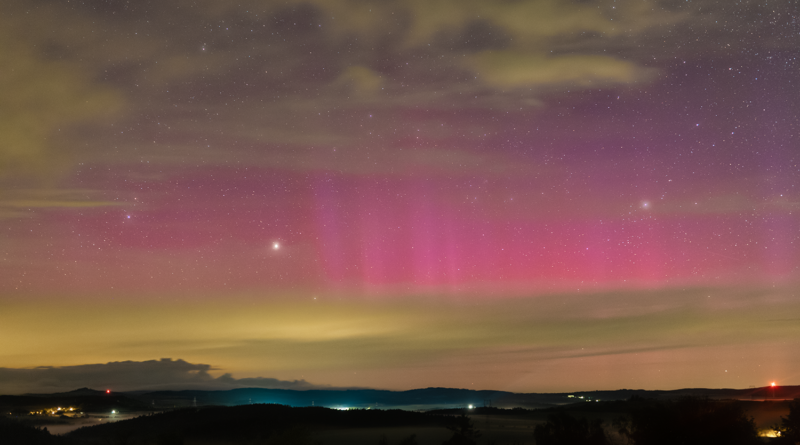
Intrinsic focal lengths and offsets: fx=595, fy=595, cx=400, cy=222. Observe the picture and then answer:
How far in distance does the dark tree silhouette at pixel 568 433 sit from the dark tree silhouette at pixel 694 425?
8.01 feet

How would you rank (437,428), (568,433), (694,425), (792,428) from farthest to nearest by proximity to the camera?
(437,428)
(792,428)
(568,433)
(694,425)

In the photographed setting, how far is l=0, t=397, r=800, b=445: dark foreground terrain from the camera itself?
112 ft

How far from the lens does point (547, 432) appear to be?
125 feet

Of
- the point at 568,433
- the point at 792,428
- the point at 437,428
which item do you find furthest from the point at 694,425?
the point at 437,428

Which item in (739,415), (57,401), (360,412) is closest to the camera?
(739,415)

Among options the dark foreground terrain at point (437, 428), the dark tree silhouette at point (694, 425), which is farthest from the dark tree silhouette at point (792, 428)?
the dark tree silhouette at point (694, 425)

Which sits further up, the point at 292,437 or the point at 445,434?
the point at 292,437

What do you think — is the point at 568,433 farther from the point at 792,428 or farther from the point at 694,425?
the point at 792,428

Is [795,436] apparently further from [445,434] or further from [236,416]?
[236,416]

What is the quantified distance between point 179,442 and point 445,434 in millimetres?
30658

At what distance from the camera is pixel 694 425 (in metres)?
33.4

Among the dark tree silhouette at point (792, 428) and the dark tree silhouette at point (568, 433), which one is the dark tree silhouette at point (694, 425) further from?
the dark tree silhouette at point (792, 428)

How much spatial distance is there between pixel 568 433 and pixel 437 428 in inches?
1538

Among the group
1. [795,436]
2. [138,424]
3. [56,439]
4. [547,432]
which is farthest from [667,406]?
[138,424]
